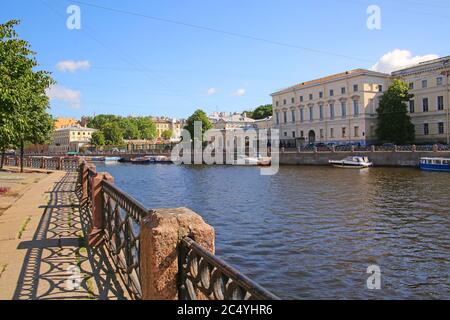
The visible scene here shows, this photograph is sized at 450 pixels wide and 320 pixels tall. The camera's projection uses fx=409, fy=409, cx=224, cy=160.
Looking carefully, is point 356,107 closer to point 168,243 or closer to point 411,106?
point 411,106

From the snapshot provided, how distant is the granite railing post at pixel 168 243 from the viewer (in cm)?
365

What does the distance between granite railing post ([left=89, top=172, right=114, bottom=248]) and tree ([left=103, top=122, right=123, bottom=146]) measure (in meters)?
145

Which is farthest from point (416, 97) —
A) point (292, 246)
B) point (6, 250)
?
point (6, 250)

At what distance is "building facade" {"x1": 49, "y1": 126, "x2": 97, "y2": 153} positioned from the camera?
518 feet

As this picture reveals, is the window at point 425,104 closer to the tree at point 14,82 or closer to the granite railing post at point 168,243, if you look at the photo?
the tree at point 14,82

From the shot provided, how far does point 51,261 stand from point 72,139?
16465 cm

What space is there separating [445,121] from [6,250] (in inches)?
2658

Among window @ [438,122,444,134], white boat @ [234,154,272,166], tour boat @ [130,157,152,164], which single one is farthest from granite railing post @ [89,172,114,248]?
tour boat @ [130,157,152,164]

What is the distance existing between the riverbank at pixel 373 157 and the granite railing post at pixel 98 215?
157 feet

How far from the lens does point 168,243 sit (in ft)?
12.0

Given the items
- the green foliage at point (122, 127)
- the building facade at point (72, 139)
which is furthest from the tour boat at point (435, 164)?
the building facade at point (72, 139)

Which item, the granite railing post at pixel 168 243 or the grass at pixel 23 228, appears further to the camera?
the grass at pixel 23 228

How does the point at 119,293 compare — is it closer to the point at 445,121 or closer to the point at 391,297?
the point at 391,297

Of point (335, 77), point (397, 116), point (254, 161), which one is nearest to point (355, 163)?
point (397, 116)
